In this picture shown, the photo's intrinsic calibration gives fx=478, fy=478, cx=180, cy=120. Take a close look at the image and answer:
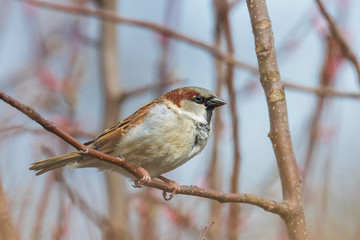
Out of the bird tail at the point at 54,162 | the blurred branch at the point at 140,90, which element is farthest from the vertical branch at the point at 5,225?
the blurred branch at the point at 140,90

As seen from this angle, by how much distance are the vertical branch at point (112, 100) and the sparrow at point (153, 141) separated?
1.55 ft

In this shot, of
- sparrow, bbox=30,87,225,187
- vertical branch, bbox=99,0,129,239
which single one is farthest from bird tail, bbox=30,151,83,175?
vertical branch, bbox=99,0,129,239

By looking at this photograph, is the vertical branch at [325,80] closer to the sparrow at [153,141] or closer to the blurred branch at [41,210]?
the sparrow at [153,141]

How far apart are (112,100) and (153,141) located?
3.00ft

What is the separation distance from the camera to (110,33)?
3418 mm

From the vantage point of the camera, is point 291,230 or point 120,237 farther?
point 120,237

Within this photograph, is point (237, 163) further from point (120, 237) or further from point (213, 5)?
point (213, 5)

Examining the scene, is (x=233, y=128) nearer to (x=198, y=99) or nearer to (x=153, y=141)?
(x=153, y=141)

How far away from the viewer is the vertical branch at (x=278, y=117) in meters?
1.72

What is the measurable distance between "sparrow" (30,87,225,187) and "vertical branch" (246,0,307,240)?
0.73 meters

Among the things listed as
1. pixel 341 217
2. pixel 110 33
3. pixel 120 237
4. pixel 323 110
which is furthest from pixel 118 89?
pixel 341 217

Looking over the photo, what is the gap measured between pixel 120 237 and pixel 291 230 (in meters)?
1.01

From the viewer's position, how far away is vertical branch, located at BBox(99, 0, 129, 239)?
290 cm

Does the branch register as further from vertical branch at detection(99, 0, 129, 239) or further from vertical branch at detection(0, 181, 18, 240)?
vertical branch at detection(99, 0, 129, 239)
